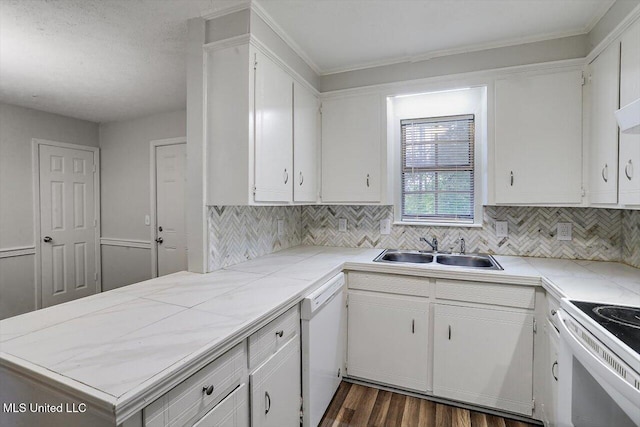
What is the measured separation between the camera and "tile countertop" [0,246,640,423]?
795mm

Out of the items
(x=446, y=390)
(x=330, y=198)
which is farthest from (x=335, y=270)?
(x=446, y=390)

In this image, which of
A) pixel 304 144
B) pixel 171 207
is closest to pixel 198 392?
pixel 304 144

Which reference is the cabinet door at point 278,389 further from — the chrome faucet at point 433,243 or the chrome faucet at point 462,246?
the chrome faucet at point 462,246

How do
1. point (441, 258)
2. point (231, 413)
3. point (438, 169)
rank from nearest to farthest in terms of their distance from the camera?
point (231, 413) < point (441, 258) < point (438, 169)

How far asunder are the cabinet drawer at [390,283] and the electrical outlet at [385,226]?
0.69m

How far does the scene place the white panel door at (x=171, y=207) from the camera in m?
3.65

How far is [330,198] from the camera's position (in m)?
2.62

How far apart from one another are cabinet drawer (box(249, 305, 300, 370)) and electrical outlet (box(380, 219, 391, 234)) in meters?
1.39

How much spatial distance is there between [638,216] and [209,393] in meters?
2.62

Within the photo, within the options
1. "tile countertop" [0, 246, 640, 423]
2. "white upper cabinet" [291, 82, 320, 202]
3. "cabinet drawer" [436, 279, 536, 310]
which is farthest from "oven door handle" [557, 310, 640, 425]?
"white upper cabinet" [291, 82, 320, 202]

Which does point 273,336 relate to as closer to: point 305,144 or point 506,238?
point 305,144

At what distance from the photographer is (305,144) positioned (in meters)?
2.39

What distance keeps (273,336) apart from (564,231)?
2.26 metres

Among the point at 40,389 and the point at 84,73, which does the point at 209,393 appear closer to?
the point at 40,389
